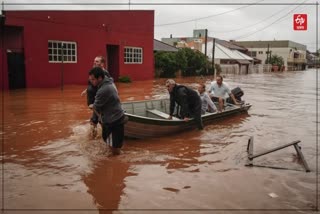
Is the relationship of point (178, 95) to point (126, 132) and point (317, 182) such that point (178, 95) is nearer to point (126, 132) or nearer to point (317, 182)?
point (126, 132)

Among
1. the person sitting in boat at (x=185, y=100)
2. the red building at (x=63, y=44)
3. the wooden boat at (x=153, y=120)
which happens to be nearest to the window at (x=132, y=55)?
the red building at (x=63, y=44)

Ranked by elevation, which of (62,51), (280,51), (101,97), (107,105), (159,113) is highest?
(280,51)

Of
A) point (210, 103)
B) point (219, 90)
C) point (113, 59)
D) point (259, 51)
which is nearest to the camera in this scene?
point (210, 103)

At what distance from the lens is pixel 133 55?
26.9 m

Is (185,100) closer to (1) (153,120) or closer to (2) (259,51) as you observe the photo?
(1) (153,120)

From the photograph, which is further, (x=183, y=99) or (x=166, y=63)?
(x=166, y=63)

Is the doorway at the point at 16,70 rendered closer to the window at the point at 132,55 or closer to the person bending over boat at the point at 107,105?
the window at the point at 132,55

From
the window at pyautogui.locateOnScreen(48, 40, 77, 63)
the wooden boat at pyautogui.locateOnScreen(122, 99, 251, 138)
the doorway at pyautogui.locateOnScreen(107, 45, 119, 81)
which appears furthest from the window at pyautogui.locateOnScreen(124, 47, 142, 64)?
the wooden boat at pyautogui.locateOnScreen(122, 99, 251, 138)

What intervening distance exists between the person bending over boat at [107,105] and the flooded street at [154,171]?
0.77 meters

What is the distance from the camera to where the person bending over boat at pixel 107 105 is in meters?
6.55

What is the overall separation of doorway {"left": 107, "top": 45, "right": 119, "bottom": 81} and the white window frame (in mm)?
793

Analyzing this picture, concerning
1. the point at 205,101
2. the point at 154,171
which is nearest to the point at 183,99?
the point at 205,101

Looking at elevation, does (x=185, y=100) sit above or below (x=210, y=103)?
above

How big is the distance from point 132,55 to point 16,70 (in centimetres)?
948
